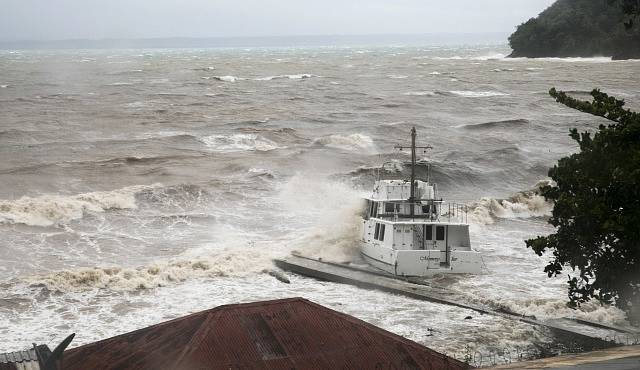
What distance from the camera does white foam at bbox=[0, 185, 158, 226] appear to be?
32.0 meters

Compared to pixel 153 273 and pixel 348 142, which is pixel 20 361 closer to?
pixel 153 273

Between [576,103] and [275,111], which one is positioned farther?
[275,111]

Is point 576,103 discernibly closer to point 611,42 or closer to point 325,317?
point 325,317

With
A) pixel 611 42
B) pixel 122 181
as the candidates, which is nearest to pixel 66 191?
pixel 122 181

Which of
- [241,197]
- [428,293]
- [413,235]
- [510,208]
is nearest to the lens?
[428,293]

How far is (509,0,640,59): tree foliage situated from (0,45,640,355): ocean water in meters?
52.7

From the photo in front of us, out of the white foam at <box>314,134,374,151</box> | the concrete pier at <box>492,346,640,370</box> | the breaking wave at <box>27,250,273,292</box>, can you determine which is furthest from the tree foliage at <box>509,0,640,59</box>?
the concrete pier at <box>492,346,640,370</box>

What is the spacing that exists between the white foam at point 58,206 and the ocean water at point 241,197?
0.33 ft

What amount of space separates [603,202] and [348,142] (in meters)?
40.6

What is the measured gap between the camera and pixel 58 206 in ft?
109

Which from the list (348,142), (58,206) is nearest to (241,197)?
(58,206)

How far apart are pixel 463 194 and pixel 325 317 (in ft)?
88.0

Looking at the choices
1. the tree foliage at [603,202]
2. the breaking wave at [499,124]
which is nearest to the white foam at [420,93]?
the breaking wave at [499,124]

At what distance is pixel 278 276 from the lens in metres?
24.1
